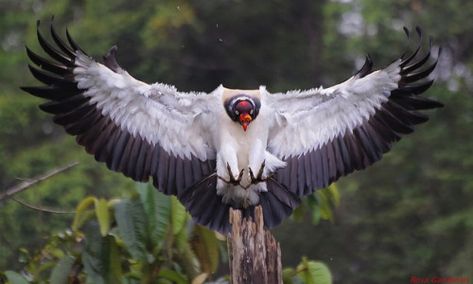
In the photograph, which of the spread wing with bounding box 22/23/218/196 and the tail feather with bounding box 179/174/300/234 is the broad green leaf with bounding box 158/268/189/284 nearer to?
the tail feather with bounding box 179/174/300/234

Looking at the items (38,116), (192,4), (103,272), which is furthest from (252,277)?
(192,4)

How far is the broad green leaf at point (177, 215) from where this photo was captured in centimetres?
884

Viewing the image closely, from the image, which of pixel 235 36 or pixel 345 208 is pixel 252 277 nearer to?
pixel 345 208

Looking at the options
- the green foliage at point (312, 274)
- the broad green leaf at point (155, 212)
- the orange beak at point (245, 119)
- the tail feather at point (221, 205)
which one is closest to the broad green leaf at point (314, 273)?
the green foliage at point (312, 274)

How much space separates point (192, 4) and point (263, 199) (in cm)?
1536

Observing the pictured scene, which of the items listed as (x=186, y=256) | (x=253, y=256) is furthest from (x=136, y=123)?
(x=253, y=256)

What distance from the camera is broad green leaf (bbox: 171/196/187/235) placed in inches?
348

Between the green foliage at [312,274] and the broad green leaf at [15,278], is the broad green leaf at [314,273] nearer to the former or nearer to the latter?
the green foliage at [312,274]

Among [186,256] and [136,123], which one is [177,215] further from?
[136,123]

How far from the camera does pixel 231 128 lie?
922 centimetres

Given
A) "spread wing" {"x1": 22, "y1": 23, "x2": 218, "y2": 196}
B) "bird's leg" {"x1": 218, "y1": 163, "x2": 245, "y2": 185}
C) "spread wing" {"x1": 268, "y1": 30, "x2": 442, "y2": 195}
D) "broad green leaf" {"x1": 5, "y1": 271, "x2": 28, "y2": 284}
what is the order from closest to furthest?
"broad green leaf" {"x1": 5, "y1": 271, "x2": 28, "y2": 284}, "spread wing" {"x1": 22, "y1": 23, "x2": 218, "y2": 196}, "bird's leg" {"x1": 218, "y1": 163, "x2": 245, "y2": 185}, "spread wing" {"x1": 268, "y1": 30, "x2": 442, "y2": 195}

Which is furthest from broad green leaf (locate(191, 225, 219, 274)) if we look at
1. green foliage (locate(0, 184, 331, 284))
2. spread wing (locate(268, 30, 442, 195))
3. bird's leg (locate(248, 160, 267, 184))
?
spread wing (locate(268, 30, 442, 195))

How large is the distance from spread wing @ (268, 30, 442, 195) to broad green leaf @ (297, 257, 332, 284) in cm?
87

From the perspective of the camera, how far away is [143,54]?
2267 cm
